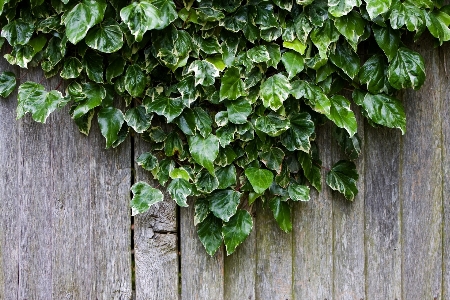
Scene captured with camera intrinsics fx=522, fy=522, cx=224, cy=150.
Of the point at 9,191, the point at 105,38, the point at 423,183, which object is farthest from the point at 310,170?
the point at 9,191

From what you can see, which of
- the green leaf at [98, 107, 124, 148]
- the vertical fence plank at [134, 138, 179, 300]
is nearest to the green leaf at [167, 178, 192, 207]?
the vertical fence plank at [134, 138, 179, 300]

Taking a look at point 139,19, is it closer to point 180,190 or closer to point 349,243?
point 180,190

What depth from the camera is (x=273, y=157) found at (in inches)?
66.1

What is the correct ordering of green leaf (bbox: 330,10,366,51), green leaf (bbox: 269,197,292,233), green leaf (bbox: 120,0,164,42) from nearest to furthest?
green leaf (bbox: 120,0,164,42)
green leaf (bbox: 330,10,366,51)
green leaf (bbox: 269,197,292,233)

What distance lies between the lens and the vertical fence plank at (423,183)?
70.6 inches

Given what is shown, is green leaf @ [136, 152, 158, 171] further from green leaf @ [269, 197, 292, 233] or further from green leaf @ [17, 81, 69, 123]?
green leaf @ [269, 197, 292, 233]

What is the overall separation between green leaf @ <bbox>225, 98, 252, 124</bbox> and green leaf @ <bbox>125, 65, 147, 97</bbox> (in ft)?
0.90

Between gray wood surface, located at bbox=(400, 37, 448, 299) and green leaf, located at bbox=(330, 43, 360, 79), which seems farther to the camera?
gray wood surface, located at bbox=(400, 37, 448, 299)

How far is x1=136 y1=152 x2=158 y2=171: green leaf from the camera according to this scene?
168 centimetres

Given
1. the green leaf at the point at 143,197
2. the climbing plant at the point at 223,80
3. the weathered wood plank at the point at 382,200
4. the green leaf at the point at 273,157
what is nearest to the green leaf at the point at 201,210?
the climbing plant at the point at 223,80

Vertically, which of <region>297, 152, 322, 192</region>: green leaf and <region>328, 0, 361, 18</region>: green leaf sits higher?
<region>328, 0, 361, 18</region>: green leaf

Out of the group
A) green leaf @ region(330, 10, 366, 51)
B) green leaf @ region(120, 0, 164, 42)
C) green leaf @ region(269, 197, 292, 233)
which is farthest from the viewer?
green leaf @ region(269, 197, 292, 233)

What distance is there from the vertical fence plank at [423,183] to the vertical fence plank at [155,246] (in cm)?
80

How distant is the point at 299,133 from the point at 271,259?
46cm
